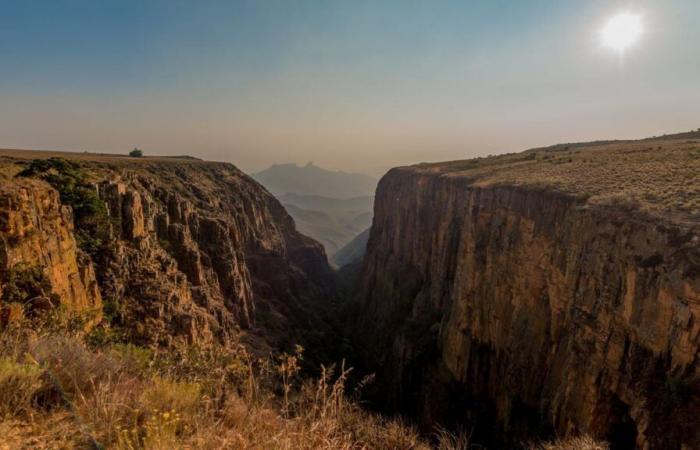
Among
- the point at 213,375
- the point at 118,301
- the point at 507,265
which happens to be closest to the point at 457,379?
the point at 507,265

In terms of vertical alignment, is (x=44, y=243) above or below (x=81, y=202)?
below

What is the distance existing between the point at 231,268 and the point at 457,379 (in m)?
23.5

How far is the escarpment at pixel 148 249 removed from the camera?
16.1 m

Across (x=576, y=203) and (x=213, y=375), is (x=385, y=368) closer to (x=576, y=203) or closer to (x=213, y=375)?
(x=576, y=203)

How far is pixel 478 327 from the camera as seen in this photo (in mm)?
26469

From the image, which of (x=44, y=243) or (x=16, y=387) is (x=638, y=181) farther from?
(x=44, y=243)

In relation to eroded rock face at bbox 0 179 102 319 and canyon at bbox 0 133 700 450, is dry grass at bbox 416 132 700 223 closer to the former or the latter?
canyon at bbox 0 133 700 450

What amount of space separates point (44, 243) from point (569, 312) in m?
23.4

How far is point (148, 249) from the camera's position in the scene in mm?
25953

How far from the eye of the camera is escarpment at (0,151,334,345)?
53.0 feet

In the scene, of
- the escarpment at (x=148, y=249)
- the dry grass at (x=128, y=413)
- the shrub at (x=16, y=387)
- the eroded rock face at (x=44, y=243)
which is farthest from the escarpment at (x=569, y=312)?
the eroded rock face at (x=44, y=243)

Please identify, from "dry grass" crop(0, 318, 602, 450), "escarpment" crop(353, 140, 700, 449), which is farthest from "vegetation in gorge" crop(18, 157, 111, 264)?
"escarpment" crop(353, 140, 700, 449)

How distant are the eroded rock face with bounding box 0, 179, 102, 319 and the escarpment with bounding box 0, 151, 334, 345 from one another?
0.05m

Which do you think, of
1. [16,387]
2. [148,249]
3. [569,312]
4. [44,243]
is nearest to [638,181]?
[569,312]
